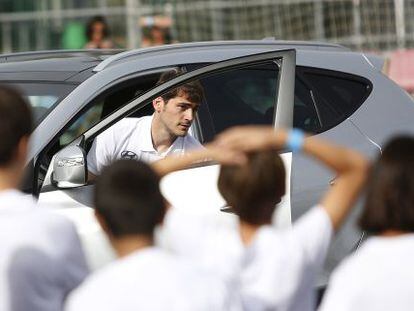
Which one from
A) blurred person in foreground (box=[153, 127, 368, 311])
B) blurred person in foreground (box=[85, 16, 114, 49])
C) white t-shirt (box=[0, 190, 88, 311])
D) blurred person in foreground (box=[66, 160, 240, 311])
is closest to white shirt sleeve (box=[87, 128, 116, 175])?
blurred person in foreground (box=[153, 127, 368, 311])

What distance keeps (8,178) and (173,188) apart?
2710mm

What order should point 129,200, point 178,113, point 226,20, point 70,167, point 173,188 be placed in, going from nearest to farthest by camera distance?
point 129,200 < point 70,167 < point 173,188 < point 178,113 < point 226,20

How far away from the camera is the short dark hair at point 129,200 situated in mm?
3564

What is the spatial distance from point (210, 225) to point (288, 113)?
2922mm

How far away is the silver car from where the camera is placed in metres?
6.44

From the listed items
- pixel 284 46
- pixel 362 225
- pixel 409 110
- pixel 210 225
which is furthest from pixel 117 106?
pixel 362 225

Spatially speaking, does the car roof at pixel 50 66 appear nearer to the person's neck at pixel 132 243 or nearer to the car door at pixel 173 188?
the car door at pixel 173 188

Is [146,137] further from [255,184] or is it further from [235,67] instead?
[255,184]

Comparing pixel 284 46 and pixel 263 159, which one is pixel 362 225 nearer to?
pixel 263 159

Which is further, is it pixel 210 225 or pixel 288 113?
pixel 288 113

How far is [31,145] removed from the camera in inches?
250

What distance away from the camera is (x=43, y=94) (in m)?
6.92

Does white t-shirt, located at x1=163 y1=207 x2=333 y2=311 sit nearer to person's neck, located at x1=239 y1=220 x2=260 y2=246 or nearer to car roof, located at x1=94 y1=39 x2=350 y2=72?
person's neck, located at x1=239 y1=220 x2=260 y2=246

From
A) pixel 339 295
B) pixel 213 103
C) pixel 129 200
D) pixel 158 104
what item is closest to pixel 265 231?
pixel 339 295
